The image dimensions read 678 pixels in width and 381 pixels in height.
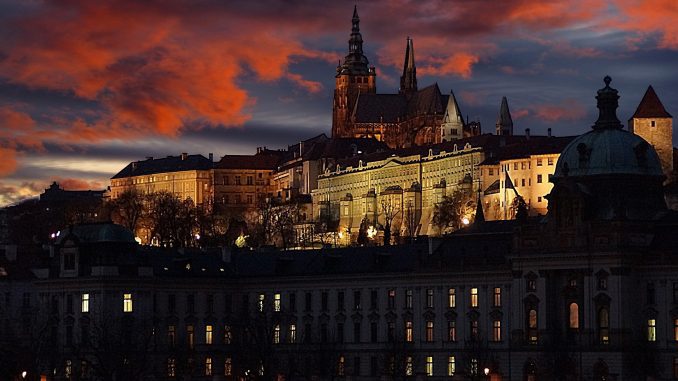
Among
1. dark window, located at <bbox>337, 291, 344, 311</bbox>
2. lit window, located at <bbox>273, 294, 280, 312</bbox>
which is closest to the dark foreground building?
lit window, located at <bbox>273, 294, 280, 312</bbox>

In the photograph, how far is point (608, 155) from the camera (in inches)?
6452

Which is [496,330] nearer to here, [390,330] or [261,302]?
[390,330]

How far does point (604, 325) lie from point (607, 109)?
20.9 meters

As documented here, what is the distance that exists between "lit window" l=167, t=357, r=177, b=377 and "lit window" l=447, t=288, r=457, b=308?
24731 mm

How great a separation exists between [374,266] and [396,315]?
5.47 meters

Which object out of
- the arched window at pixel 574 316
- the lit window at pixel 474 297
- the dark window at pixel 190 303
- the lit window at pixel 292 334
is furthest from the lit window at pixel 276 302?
the arched window at pixel 574 316

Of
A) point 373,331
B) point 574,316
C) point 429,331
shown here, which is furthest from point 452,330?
point 574,316

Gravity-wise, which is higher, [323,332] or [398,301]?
[398,301]

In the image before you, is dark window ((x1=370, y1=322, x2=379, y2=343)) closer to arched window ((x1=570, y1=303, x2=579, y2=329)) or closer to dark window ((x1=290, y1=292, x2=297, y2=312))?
dark window ((x1=290, y1=292, x2=297, y2=312))

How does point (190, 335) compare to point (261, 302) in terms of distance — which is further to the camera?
point (261, 302)

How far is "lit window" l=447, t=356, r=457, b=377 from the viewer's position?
16712cm

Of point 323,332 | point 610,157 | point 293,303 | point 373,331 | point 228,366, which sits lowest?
point 228,366

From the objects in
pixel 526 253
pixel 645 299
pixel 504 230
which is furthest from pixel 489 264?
pixel 504 230

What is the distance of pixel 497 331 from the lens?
16525cm
